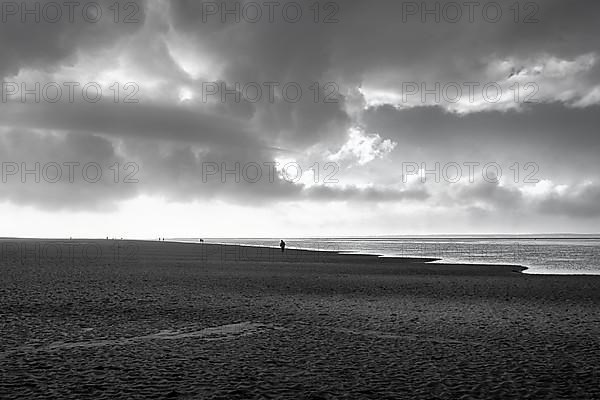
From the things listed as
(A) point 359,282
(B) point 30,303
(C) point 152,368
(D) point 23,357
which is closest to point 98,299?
(B) point 30,303

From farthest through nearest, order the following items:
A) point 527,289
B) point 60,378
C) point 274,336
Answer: point 527,289
point 274,336
point 60,378

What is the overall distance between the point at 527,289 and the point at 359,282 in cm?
1024

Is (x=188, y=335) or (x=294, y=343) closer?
(x=294, y=343)

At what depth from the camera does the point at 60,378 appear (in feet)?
33.9

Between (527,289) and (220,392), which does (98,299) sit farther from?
(527,289)

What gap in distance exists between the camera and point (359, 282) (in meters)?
32.9

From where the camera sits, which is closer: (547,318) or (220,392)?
(220,392)

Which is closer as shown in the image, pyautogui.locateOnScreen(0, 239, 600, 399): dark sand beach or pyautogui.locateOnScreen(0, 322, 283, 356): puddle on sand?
pyautogui.locateOnScreen(0, 239, 600, 399): dark sand beach

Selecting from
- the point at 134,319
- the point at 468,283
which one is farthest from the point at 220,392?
the point at 468,283

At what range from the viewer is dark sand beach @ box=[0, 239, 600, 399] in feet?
32.8

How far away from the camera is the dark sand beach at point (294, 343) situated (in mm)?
9992

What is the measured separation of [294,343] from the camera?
14289 mm

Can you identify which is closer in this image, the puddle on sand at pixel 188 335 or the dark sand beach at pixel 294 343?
the dark sand beach at pixel 294 343

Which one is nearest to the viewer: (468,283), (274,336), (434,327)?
(274,336)
